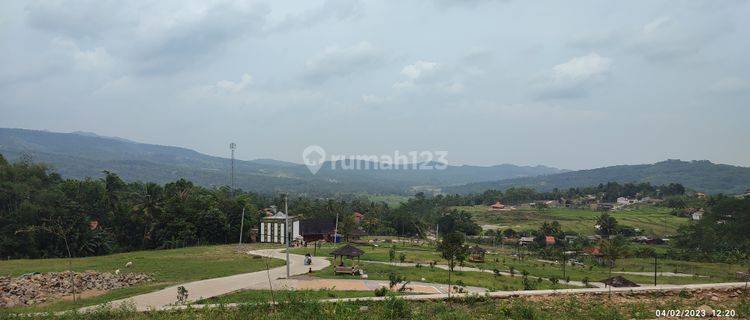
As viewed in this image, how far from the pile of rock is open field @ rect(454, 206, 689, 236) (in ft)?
197

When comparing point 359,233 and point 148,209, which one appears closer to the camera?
point 148,209

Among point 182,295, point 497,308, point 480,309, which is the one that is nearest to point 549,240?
point 497,308

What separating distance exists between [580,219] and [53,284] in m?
76.7

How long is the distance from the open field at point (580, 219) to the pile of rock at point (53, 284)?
197ft

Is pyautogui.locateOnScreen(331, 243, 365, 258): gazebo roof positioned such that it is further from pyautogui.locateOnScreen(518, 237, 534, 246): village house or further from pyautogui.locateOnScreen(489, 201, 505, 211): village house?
pyautogui.locateOnScreen(489, 201, 505, 211): village house

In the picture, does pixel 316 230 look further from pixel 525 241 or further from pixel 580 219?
pixel 580 219

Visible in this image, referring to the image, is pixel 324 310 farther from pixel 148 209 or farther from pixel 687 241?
pixel 687 241

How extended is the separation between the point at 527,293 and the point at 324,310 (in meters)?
5.90

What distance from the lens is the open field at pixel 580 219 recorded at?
71812 mm

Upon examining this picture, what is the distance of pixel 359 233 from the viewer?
51.3 meters

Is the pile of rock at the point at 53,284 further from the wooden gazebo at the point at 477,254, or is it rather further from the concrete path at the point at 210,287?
the wooden gazebo at the point at 477,254

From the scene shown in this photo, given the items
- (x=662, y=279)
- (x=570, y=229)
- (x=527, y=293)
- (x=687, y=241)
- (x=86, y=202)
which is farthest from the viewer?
(x=570, y=229)

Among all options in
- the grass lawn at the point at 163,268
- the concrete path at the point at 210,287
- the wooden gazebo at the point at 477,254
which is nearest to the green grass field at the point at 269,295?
the concrete path at the point at 210,287

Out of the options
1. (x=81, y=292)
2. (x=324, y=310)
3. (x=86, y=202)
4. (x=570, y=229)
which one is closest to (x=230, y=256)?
(x=81, y=292)
